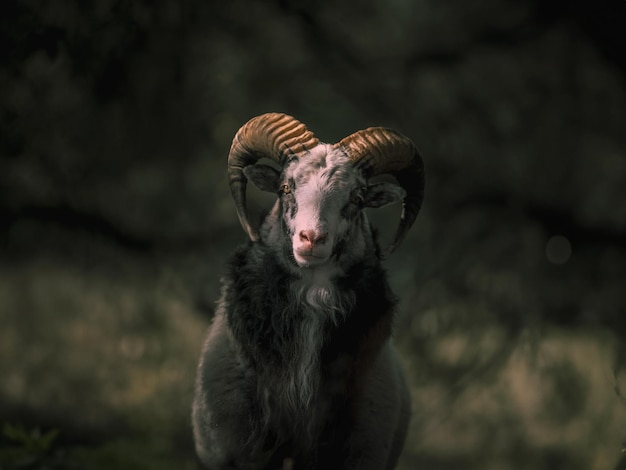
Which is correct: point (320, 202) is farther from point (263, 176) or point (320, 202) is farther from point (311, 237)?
point (263, 176)

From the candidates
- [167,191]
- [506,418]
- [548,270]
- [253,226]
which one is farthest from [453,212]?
[253,226]

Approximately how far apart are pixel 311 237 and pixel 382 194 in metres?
0.89

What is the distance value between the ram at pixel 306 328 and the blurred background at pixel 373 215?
98.9 inches

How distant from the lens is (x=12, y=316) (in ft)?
30.1

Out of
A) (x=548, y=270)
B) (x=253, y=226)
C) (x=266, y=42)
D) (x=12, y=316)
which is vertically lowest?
(x=12, y=316)

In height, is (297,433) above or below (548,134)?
below

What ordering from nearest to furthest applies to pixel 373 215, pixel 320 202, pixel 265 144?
pixel 320 202
pixel 265 144
pixel 373 215

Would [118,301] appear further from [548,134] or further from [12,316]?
[548,134]

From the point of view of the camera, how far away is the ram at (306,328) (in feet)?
18.3

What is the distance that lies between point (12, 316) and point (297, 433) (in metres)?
4.67

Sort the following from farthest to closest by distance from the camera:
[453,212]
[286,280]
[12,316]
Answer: [453,212] < [12,316] < [286,280]

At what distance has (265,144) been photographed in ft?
19.0

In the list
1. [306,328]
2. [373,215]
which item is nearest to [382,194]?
[306,328]

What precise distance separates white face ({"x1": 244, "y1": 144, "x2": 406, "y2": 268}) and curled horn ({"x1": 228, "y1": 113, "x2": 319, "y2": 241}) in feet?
0.27
